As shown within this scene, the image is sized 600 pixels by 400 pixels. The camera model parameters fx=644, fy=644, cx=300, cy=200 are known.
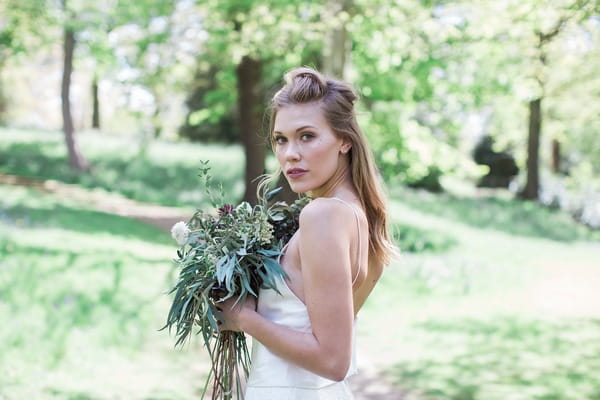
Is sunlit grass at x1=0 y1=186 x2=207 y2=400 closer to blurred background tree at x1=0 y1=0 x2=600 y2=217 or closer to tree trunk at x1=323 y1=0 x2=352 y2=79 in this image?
blurred background tree at x1=0 y1=0 x2=600 y2=217

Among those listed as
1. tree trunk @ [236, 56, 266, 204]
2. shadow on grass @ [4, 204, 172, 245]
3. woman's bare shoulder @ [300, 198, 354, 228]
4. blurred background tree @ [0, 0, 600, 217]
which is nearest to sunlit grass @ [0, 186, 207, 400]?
shadow on grass @ [4, 204, 172, 245]

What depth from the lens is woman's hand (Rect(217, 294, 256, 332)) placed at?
226 centimetres

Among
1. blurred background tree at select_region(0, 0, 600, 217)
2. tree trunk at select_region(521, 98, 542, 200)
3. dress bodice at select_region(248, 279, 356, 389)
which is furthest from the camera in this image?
tree trunk at select_region(521, 98, 542, 200)

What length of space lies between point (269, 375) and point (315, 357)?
0.25m

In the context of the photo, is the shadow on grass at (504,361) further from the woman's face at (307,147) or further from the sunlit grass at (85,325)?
the woman's face at (307,147)

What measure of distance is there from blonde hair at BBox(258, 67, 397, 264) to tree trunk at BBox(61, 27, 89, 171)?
19495 mm

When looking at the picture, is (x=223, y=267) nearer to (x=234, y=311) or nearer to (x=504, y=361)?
(x=234, y=311)

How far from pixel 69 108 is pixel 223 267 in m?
20.5

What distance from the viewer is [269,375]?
7.38 ft

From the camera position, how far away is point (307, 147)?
2.28 metres

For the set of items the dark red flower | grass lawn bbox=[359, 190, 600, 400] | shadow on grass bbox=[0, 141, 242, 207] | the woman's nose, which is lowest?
grass lawn bbox=[359, 190, 600, 400]

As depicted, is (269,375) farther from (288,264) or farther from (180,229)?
(180,229)

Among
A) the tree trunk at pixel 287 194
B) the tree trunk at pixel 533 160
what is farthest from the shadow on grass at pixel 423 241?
the tree trunk at pixel 533 160

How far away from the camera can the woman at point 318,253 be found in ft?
6.73
